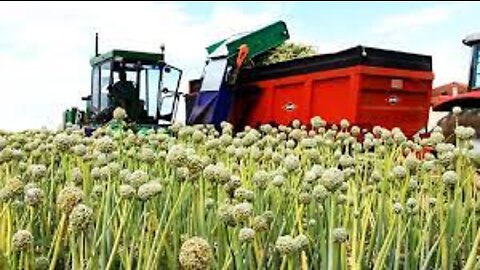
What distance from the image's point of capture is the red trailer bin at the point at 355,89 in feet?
26.0

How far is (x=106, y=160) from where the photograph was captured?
7.19 feet

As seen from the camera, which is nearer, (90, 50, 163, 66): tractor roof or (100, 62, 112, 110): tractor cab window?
(90, 50, 163, 66): tractor roof

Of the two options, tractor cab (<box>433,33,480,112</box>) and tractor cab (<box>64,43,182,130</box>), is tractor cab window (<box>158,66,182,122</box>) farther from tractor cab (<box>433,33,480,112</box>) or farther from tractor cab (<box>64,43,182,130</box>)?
tractor cab (<box>433,33,480,112</box>)

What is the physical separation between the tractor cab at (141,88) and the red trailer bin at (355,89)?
4.69 feet

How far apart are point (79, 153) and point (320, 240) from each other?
0.89m

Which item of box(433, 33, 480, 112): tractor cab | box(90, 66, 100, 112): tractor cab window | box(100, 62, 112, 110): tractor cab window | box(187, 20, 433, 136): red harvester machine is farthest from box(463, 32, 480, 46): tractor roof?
box(90, 66, 100, 112): tractor cab window

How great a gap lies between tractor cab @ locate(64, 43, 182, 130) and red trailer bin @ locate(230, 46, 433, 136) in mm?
1430

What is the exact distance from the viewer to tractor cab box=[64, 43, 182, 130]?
970 cm

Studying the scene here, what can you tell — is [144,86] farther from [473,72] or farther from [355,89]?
[473,72]

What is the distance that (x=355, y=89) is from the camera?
25.8 feet

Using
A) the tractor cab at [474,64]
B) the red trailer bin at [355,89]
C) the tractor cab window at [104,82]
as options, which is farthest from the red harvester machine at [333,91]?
the tractor cab window at [104,82]

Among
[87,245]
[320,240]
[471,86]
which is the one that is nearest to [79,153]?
[87,245]

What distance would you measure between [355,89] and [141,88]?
3208mm

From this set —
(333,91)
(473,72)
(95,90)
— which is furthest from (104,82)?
(473,72)
